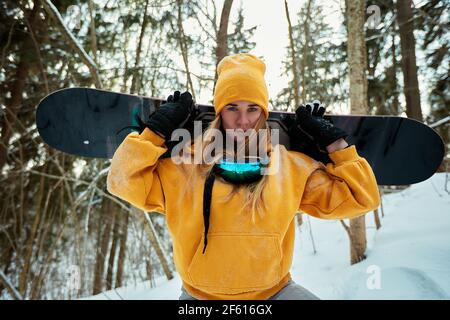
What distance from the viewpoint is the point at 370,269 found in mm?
2535

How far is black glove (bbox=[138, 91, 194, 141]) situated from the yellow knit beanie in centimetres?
17

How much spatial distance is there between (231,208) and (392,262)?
1.99 metres

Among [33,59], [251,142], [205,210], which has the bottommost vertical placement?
[205,210]

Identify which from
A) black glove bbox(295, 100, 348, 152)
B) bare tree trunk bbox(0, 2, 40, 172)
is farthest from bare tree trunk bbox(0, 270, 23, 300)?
black glove bbox(295, 100, 348, 152)

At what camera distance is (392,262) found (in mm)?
2477

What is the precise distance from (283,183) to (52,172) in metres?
6.72

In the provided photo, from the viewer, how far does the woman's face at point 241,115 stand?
4.75 ft

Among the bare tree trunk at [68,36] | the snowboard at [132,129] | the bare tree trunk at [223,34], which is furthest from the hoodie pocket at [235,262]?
the bare tree trunk at [223,34]

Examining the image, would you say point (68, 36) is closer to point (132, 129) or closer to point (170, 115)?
point (132, 129)

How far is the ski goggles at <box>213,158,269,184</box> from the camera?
53.2 inches

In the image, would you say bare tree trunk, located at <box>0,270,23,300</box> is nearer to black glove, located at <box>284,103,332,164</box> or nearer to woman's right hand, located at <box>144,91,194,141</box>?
woman's right hand, located at <box>144,91,194,141</box>

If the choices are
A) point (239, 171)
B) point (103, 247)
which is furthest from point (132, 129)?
point (103, 247)

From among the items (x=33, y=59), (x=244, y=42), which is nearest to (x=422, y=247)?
(x=244, y=42)
